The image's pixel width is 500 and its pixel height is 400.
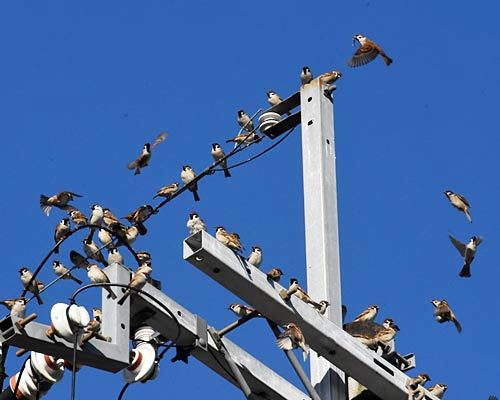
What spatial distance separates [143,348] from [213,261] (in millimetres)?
597

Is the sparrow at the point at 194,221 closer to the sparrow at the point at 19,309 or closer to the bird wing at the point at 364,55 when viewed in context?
the bird wing at the point at 364,55

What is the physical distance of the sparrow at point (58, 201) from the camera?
1981 centimetres

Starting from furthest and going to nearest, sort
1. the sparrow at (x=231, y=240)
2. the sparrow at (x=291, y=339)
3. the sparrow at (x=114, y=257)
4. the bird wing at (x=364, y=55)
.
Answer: the bird wing at (x=364, y=55) < the sparrow at (x=231, y=240) < the sparrow at (x=114, y=257) < the sparrow at (x=291, y=339)

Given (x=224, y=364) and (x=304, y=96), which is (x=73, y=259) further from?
(x=224, y=364)

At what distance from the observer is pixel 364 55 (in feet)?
56.7

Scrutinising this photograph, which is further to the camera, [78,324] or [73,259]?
[73,259]

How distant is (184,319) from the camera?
9602 mm

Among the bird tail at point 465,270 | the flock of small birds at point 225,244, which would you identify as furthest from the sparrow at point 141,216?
the bird tail at point 465,270

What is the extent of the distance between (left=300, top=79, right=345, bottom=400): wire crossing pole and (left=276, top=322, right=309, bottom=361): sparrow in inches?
19.4

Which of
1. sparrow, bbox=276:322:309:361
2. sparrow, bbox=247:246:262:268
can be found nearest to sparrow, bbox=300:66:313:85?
sparrow, bbox=247:246:262:268

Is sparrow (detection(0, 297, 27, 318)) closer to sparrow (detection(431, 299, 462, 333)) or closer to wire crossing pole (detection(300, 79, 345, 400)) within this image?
wire crossing pole (detection(300, 79, 345, 400))

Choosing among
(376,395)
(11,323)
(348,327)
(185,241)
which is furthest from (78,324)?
(348,327)

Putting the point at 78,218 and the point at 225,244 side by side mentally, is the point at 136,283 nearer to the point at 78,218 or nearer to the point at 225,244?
the point at 225,244

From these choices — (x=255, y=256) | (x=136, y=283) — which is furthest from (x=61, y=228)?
(x=136, y=283)
